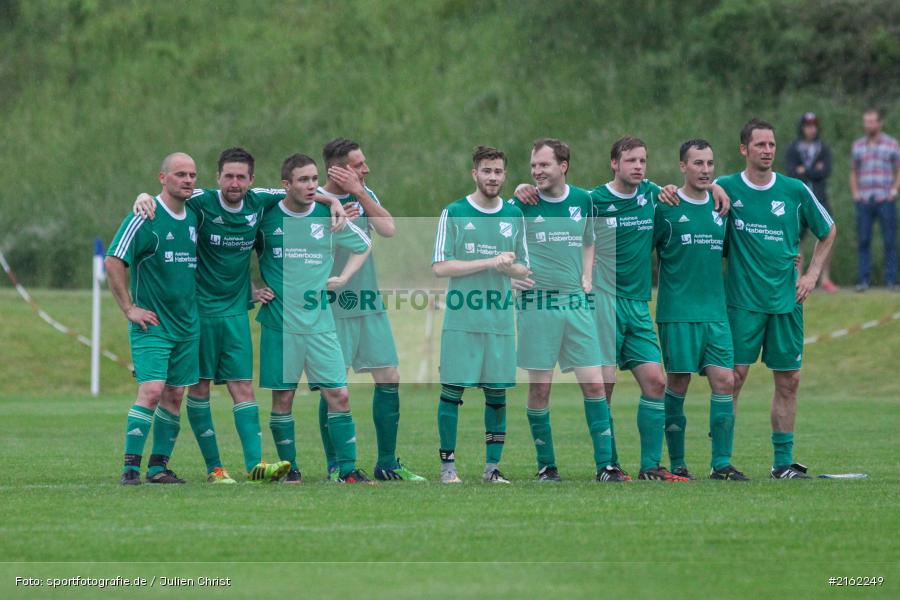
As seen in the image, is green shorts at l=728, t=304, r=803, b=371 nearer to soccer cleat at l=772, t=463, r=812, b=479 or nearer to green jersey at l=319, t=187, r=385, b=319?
soccer cleat at l=772, t=463, r=812, b=479

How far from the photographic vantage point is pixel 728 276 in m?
11.7

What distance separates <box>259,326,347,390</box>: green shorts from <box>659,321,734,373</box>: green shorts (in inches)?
98.6

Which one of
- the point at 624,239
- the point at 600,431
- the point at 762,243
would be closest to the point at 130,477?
the point at 600,431

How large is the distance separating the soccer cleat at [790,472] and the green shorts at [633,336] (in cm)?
130

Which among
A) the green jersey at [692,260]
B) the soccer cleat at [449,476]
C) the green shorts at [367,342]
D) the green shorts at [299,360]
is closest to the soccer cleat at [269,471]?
the green shorts at [299,360]

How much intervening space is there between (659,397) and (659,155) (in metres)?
19.9

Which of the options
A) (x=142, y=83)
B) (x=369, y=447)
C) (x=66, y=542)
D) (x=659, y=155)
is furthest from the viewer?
(x=142, y=83)

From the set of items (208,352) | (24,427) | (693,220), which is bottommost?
(24,427)

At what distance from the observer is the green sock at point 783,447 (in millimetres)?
11492

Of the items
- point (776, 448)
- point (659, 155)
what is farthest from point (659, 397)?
point (659, 155)

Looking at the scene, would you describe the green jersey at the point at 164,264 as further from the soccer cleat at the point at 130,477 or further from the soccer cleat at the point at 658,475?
the soccer cleat at the point at 658,475

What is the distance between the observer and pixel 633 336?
36.8ft

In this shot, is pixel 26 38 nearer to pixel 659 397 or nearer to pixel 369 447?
pixel 369 447

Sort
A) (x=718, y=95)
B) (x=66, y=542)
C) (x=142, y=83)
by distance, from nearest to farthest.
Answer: (x=66, y=542)
(x=718, y=95)
(x=142, y=83)
